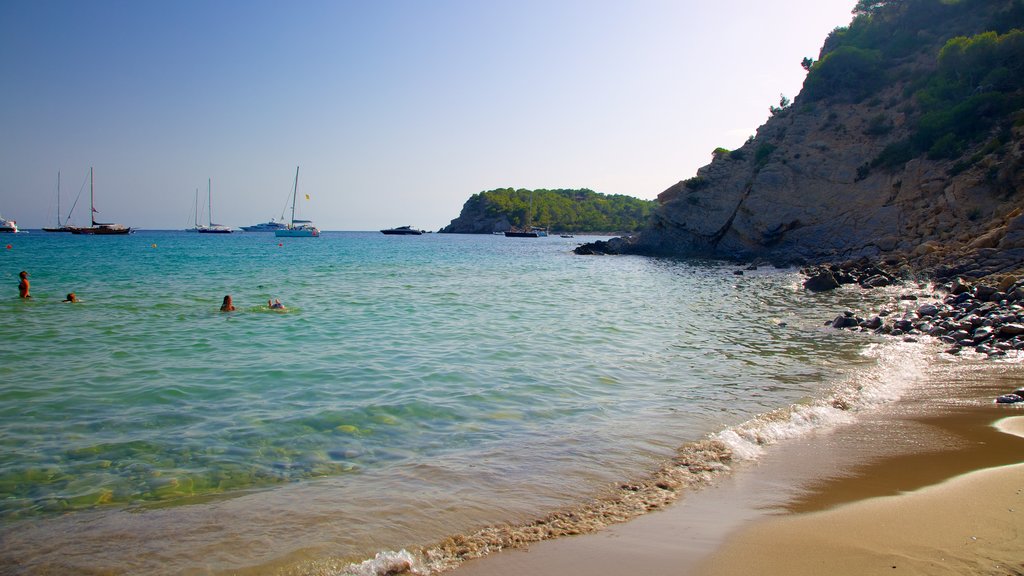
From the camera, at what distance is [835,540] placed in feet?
13.5

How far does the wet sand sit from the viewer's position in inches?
150

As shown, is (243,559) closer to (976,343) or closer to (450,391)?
(450,391)

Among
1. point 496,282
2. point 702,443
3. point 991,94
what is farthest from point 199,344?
point 991,94

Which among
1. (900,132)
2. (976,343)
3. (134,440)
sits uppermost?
(900,132)

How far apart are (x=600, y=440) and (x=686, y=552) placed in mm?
2703

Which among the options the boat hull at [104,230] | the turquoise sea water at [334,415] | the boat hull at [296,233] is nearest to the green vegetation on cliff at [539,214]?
the boat hull at [296,233]

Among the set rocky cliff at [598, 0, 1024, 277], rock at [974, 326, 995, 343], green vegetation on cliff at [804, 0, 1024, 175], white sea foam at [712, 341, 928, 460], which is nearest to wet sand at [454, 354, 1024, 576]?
white sea foam at [712, 341, 928, 460]

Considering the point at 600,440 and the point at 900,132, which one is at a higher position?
the point at 900,132

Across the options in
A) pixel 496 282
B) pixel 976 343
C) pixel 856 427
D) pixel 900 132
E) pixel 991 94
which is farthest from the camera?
pixel 900 132

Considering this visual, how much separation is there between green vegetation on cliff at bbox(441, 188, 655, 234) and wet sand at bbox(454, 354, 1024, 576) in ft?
481

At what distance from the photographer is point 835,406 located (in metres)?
8.06

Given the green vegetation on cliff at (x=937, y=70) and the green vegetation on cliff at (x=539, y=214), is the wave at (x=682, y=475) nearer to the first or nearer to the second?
the green vegetation on cliff at (x=937, y=70)

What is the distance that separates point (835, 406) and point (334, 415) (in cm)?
669

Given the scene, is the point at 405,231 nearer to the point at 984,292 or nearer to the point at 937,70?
the point at 937,70
